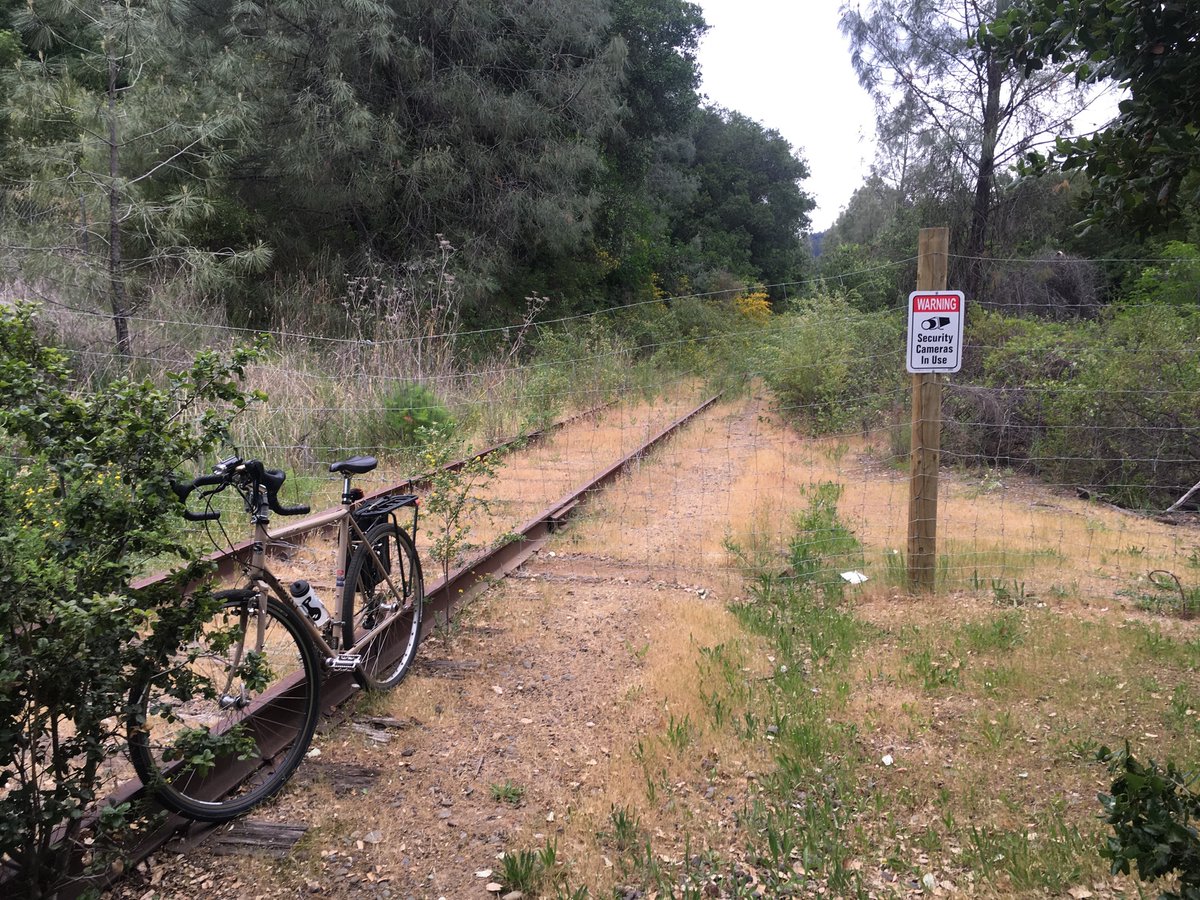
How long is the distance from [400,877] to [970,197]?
17.3 m

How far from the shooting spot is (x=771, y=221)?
5566 centimetres

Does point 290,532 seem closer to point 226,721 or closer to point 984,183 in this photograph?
point 226,721

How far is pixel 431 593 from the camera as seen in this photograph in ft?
17.1

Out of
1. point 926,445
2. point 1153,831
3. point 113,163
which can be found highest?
point 113,163

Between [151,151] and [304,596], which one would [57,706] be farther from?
[151,151]

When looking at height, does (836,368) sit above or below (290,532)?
above

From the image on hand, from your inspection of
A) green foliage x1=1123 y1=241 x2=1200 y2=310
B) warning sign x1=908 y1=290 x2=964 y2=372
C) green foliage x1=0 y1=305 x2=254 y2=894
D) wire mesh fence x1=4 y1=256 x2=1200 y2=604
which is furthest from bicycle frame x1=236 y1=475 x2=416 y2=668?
green foliage x1=1123 y1=241 x2=1200 y2=310

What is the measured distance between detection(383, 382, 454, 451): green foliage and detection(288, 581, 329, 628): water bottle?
5281 millimetres

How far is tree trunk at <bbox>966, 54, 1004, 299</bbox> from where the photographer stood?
15.8 meters

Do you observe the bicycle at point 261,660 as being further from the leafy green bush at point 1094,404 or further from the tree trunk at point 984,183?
the tree trunk at point 984,183

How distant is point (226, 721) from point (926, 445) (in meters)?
4.47

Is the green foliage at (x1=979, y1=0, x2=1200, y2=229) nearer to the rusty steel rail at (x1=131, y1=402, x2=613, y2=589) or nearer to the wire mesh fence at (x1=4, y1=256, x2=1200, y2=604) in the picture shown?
the rusty steel rail at (x1=131, y1=402, x2=613, y2=589)

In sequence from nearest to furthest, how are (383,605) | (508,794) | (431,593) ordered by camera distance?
(508,794), (383,605), (431,593)

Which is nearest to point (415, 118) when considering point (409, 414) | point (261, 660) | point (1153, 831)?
point (409, 414)
